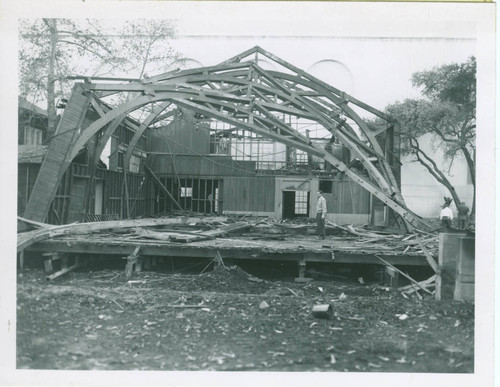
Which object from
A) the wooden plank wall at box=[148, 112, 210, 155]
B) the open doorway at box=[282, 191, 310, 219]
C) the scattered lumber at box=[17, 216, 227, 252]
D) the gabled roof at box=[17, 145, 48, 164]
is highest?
the wooden plank wall at box=[148, 112, 210, 155]

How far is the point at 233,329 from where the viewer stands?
22.2 ft

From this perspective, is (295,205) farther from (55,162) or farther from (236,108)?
(55,162)

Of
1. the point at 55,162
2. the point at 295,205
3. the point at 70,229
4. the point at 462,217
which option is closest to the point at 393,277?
the point at 462,217

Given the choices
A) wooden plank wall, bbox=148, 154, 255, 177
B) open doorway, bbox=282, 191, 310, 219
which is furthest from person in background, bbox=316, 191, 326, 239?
open doorway, bbox=282, 191, 310, 219

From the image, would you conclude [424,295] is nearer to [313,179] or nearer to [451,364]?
[451,364]

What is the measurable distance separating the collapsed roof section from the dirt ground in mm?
2891

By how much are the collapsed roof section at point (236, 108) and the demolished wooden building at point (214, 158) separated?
0.11 feet

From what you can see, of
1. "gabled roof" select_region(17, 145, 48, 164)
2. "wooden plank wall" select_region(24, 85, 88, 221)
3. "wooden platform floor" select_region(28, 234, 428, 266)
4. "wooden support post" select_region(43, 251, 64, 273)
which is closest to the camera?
"wooden support post" select_region(43, 251, 64, 273)

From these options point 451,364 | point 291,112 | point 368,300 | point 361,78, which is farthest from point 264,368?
point 291,112

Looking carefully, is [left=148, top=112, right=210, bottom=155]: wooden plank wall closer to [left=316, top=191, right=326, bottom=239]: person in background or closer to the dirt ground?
[left=316, top=191, right=326, bottom=239]: person in background

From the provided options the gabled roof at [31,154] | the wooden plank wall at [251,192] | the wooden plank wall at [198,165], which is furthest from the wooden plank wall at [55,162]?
the wooden plank wall at [251,192]

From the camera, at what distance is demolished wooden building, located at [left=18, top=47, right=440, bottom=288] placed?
1107cm

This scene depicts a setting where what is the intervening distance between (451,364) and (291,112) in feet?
28.9

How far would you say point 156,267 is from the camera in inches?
422
